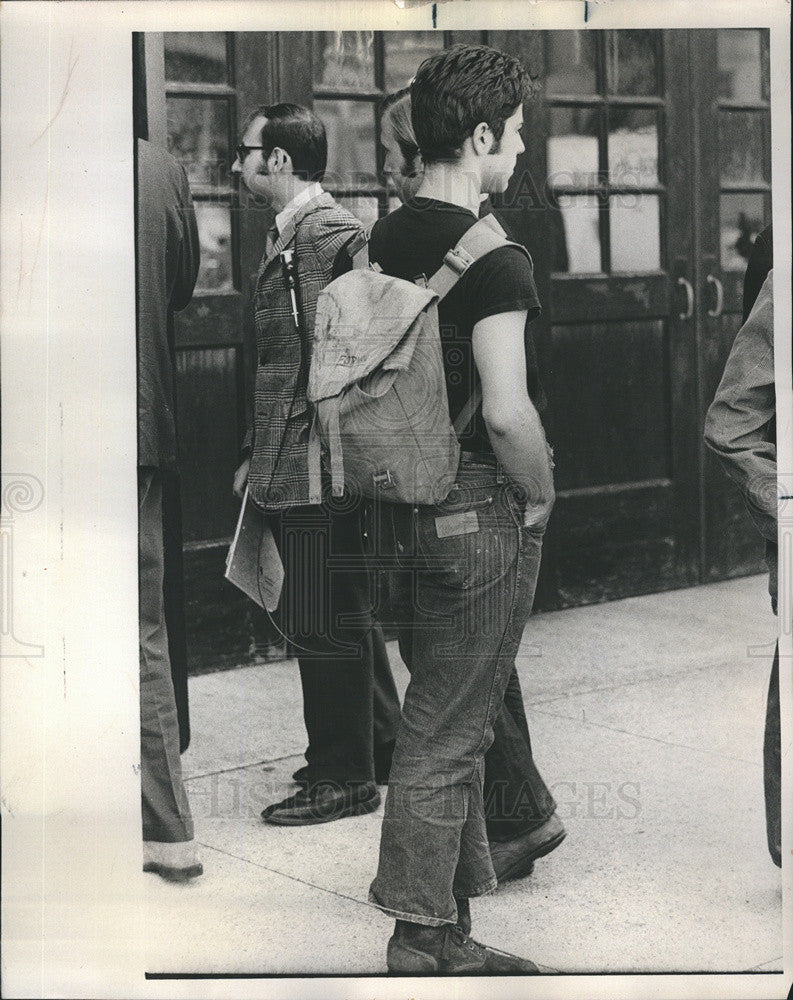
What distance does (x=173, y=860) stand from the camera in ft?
11.9

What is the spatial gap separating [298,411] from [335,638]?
0.56 meters

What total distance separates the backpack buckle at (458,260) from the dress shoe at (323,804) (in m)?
1.32

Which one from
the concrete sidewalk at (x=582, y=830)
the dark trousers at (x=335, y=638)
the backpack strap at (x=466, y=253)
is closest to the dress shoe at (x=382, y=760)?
the dark trousers at (x=335, y=638)

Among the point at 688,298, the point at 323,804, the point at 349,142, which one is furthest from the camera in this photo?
the point at 688,298

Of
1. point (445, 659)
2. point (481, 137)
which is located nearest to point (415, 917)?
point (445, 659)

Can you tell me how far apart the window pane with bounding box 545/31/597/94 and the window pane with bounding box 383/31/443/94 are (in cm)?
30

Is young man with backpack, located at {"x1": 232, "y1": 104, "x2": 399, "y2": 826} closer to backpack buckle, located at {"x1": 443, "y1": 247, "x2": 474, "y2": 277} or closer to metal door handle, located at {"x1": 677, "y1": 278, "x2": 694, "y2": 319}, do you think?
backpack buckle, located at {"x1": 443, "y1": 247, "x2": 474, "y2": 277}

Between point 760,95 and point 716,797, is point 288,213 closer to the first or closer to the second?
point 760,95

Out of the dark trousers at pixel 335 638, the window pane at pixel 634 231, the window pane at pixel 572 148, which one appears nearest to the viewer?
the dark trousers at pixel 335 638

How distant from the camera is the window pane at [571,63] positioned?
367 cm

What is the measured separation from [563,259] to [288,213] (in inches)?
31.5

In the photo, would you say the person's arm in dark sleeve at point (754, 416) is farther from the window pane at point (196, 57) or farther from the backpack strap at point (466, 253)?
the window pane at point (196, 57)

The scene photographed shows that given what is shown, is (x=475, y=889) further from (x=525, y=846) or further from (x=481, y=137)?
(x=481, y=137)

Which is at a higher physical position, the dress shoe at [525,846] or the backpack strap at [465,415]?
the backpack strap at [465,415]
